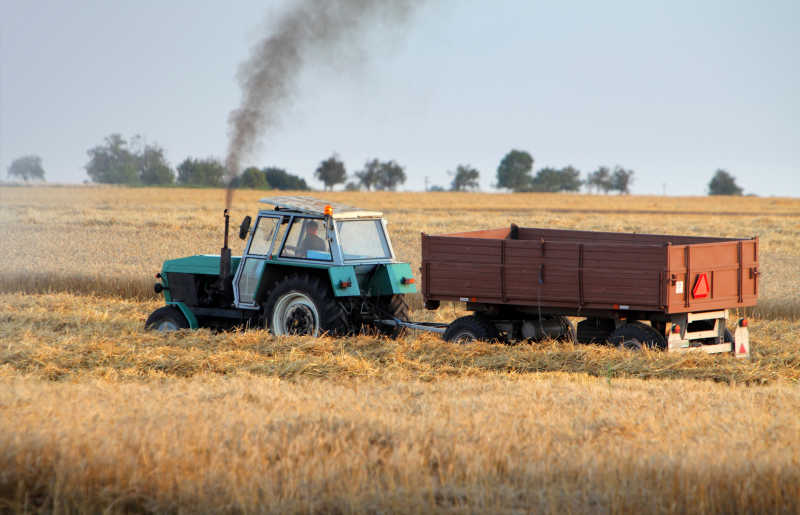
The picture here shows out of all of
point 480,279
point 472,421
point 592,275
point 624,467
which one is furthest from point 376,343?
point 624,467

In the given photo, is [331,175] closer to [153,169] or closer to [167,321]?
[153,169]

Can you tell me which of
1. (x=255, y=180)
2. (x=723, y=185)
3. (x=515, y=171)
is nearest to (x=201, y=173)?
(x=255, y=180)

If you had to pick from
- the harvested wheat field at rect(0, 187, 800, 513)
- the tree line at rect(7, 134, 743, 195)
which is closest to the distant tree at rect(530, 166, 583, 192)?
the tree line at rect(7, 134, 743, 195)

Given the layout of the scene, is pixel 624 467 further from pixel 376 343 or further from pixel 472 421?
pixel 376 343

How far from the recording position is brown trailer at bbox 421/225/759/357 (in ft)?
38.8

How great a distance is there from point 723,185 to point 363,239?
102923 mm

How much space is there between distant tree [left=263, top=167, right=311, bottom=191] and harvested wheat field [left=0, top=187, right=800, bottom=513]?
74.6m

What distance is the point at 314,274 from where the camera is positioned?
43.4ft

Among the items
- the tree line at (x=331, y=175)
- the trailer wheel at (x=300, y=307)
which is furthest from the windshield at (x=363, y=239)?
the tree line at (x=331, y=175)

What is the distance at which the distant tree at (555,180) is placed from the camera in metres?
108

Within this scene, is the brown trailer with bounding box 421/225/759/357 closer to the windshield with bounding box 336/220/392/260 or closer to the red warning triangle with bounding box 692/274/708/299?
the red warning triangle with bounding box 692/274/708/299

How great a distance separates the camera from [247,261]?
1356cm

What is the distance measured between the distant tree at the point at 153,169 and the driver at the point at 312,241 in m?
78.5

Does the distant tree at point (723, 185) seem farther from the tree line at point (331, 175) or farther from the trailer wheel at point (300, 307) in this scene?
the trailer wheel at point (300, 307)
